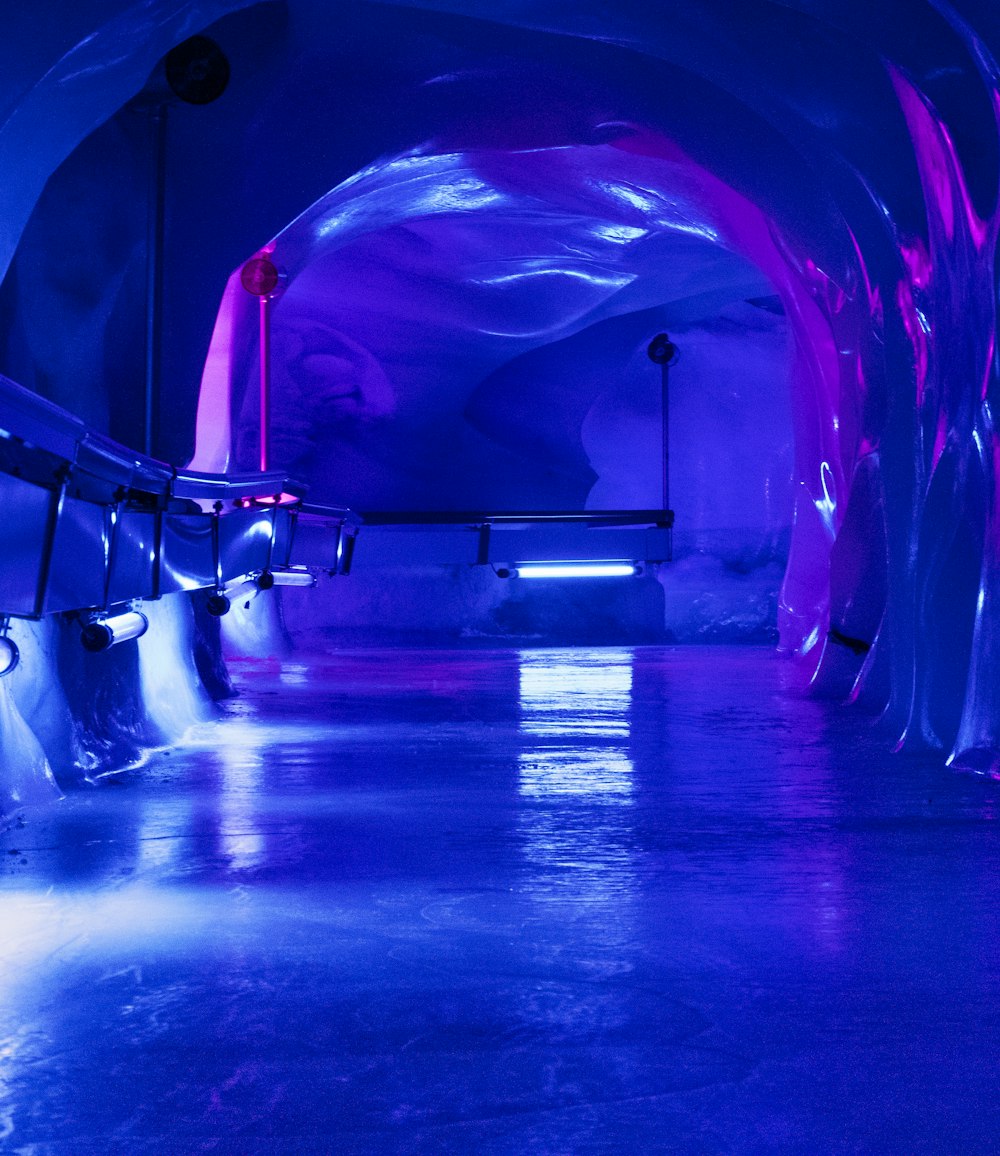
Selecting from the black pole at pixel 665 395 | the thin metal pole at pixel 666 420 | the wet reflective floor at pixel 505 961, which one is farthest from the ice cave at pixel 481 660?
the thin metal pole at pixel 666 420

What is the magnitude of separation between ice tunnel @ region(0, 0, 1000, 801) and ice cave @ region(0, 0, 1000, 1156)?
0.03m

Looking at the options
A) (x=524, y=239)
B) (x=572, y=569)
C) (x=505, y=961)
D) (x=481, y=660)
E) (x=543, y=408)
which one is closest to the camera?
(x=505, y=961)

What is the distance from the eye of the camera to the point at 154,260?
6.62m

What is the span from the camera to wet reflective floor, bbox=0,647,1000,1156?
67.4 inches

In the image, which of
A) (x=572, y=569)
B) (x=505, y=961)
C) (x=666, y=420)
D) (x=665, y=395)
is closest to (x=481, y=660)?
(x=572, y=569)

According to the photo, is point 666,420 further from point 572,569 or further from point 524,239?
point 524,239

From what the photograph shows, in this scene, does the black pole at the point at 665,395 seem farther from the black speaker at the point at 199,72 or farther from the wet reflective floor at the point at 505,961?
the wet reflective floor at the point at 505,961

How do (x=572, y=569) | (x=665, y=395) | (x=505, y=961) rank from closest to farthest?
1. (x=505, y=961)
2. (x=572, y=569)
3. (x=665, y=395)

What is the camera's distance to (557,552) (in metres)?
14.4

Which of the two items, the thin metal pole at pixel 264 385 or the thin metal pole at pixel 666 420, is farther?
the thin metal pole at pixel 666 420

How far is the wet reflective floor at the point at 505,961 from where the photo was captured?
171 cm

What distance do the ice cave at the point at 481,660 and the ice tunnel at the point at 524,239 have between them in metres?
0.03

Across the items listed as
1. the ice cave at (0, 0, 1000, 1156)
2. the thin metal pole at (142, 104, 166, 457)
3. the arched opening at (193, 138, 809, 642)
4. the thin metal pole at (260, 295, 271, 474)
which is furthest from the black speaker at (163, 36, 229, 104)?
the arched opening at (193, 138, 809, 642)

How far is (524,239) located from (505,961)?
916 centimetres
